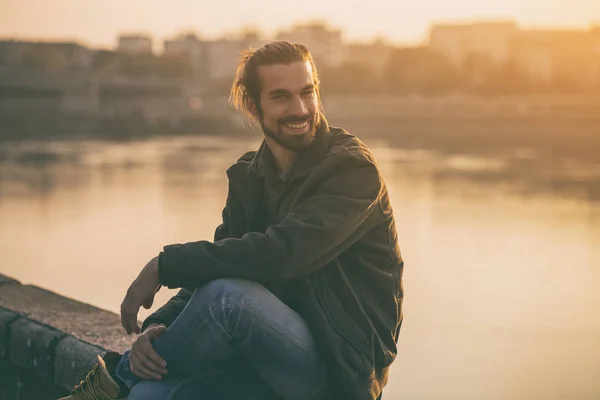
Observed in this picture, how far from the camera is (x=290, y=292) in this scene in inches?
60.2

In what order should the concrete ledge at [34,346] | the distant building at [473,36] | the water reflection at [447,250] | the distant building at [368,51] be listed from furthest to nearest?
the distant building at [368,51], the distant building at [473,36], the water reflection at [447,250], the concrete ledge at [34,346]

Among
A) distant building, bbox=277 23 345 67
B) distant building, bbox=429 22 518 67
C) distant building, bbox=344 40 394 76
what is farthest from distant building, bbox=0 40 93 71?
distant building, bbox=429 22 518 67

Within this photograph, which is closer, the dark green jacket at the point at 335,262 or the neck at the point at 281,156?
the dark green jacket at the point at 335,262

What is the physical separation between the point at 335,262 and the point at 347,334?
12 cm

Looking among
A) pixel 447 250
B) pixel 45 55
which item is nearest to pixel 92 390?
pixel 447 250

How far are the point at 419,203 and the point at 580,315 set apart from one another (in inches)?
209

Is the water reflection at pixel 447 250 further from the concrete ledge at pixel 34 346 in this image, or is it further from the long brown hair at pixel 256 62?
the long brown hair at pixel 256 62

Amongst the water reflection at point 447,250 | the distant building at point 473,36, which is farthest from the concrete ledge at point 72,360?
the distant building at point 473,36

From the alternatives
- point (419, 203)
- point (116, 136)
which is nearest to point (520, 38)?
point (116, 136)

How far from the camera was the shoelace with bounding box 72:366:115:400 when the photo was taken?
1574 mm

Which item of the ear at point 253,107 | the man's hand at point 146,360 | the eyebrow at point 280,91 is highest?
the eyebrow at point 280,91

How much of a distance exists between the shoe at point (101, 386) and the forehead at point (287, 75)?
54cm

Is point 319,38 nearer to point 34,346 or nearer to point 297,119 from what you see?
point 34,346

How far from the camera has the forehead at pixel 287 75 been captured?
5.28ft
